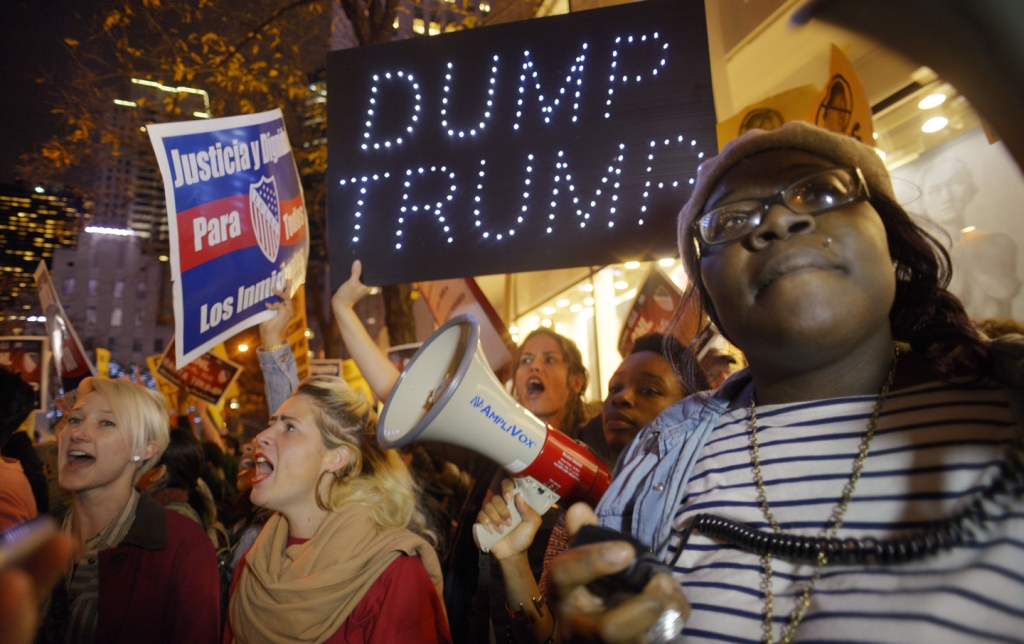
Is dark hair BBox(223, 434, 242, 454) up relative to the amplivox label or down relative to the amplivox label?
down

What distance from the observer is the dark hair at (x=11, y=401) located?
126 inches

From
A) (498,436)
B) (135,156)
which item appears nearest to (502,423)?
(498,436)

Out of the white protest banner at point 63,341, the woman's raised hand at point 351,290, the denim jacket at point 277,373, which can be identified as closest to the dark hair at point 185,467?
the white protest banner at point 63,341

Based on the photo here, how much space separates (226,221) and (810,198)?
2703mm

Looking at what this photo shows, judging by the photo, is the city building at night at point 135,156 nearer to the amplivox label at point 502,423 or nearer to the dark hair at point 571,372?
the dark hair at point 571,372

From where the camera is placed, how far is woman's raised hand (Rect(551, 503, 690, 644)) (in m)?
0.85

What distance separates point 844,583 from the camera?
3.30 feet

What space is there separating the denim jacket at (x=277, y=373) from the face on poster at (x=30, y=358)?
3.79 metres

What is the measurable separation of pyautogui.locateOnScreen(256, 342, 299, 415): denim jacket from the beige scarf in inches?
37.0

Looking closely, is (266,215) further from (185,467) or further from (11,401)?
(185,467)

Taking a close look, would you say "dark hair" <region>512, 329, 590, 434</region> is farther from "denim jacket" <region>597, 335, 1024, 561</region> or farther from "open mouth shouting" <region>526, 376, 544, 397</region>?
"denim jacket" <region>597, 335, 1024, 561</region>

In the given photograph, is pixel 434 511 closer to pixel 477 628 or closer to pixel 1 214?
pixel 477 628

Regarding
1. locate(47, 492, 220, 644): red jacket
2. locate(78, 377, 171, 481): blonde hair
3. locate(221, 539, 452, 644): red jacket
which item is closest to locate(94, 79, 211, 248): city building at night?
locate(78, 377, 171, 481): blonde hair

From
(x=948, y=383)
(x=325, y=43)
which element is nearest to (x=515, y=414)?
(x=948, y=383)
